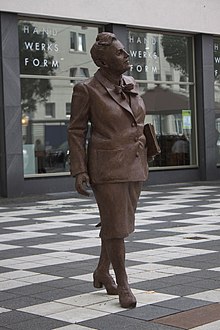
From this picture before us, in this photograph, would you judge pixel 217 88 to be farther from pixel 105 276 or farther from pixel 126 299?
pixel 126 299

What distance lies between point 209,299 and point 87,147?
5.67ft

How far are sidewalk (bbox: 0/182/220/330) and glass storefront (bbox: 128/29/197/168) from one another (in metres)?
9.27

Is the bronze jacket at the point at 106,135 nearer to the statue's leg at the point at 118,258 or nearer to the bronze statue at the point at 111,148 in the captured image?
the bronze statue at the point at 111,148

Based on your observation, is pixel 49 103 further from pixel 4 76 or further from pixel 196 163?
pixel 196 163

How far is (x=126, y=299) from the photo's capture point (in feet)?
19.8

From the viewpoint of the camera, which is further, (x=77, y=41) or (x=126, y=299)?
(x=77, y=41)

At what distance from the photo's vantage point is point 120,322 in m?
5.59

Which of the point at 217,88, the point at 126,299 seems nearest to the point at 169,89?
the point at 217,88

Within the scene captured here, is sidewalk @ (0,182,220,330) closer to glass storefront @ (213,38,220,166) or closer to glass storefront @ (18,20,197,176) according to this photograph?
glass storefront @ (18,20,197,176)

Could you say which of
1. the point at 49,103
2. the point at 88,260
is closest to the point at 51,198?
the point at 49,103

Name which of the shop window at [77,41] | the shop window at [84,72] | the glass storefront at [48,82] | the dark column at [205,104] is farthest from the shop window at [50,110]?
the dark column at [205,104]

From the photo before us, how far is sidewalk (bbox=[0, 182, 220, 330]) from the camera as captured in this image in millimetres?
5730

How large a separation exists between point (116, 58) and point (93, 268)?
2.76 metres

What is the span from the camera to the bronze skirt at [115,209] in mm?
6129
